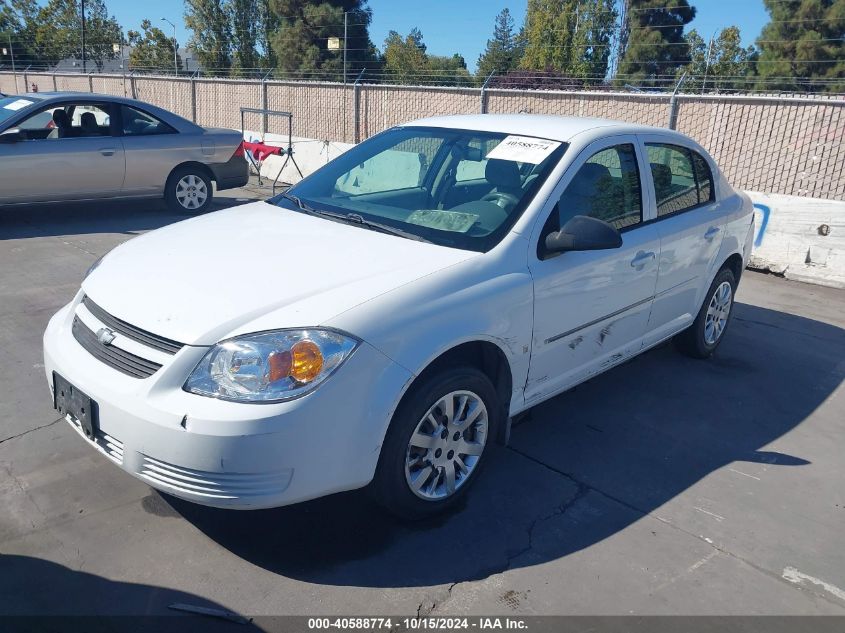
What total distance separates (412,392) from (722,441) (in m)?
2.29

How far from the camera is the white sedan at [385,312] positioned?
2.79m

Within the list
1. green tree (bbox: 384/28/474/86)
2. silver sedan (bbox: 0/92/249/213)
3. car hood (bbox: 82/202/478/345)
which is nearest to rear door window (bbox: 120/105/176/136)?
silver sedan (bbox: 0/92/249/213)

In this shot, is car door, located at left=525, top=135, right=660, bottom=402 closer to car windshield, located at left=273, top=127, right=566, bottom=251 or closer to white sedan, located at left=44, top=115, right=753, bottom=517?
white sedan, located at left=44, top=115, right=753, bottom=517

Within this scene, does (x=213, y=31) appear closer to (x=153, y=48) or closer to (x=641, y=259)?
(x=153, y=48)

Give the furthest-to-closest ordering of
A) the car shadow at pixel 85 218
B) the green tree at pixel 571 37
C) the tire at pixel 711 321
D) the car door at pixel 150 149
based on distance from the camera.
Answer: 1. the green tree at pixel 571 37
2. the car door at pixel 150 149
3. the car shadow at pixel 85 218
4. the tire at pixel 711 321

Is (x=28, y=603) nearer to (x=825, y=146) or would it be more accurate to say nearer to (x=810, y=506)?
(x=810, y=506)

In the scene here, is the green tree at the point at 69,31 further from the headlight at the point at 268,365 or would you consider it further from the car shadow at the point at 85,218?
the headlight at the point at 268,365

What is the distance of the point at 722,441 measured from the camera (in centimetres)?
442

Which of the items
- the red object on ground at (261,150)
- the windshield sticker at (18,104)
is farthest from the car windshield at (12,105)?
the red object on ground at (261,150)

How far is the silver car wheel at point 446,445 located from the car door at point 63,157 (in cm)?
722

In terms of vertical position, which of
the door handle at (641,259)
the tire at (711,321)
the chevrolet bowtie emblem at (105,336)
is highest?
the door handle at (641,259)

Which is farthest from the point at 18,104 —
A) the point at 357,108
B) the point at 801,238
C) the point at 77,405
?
the point at 801,238

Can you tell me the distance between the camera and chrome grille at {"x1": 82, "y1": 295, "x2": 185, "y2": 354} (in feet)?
9.51

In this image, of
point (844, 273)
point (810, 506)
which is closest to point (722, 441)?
point (810, 506)
